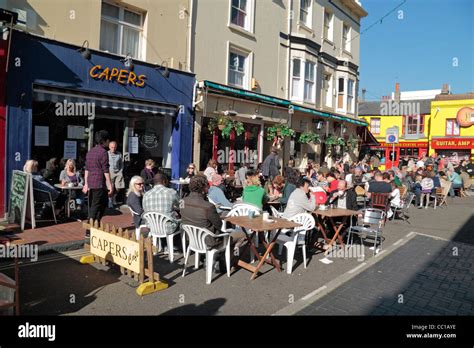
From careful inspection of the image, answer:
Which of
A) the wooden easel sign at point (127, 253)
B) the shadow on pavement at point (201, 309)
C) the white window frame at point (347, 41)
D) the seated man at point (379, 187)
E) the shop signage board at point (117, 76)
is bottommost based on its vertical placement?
the shadow on pavement at point (201, 309)

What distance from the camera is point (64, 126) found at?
30.4ft

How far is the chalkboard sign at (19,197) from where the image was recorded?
7.20 meters

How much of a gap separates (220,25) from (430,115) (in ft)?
98.5

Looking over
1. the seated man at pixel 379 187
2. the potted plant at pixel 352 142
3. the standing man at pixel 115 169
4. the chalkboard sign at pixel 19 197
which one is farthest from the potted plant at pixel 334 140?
the chalkboard sign at pixel 19 197

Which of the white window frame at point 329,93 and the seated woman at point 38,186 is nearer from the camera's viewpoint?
the seated woman at point 38,186

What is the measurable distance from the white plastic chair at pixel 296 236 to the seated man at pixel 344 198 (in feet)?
5.72

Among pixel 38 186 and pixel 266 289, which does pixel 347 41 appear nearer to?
pixel 38 186

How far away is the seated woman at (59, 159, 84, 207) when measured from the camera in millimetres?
8555

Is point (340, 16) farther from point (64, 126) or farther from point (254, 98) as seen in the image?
point (64, 126)

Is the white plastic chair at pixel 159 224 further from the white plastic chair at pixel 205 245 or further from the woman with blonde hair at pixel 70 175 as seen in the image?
the woman with blonde hair at pixel 70 175

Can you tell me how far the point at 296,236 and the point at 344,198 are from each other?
7.88 ft

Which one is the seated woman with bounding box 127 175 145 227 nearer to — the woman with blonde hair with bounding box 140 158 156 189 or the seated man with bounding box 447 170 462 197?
the woman with blonde hair with bounding box 140 158 156 189

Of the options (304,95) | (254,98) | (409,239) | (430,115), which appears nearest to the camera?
(409,239)
